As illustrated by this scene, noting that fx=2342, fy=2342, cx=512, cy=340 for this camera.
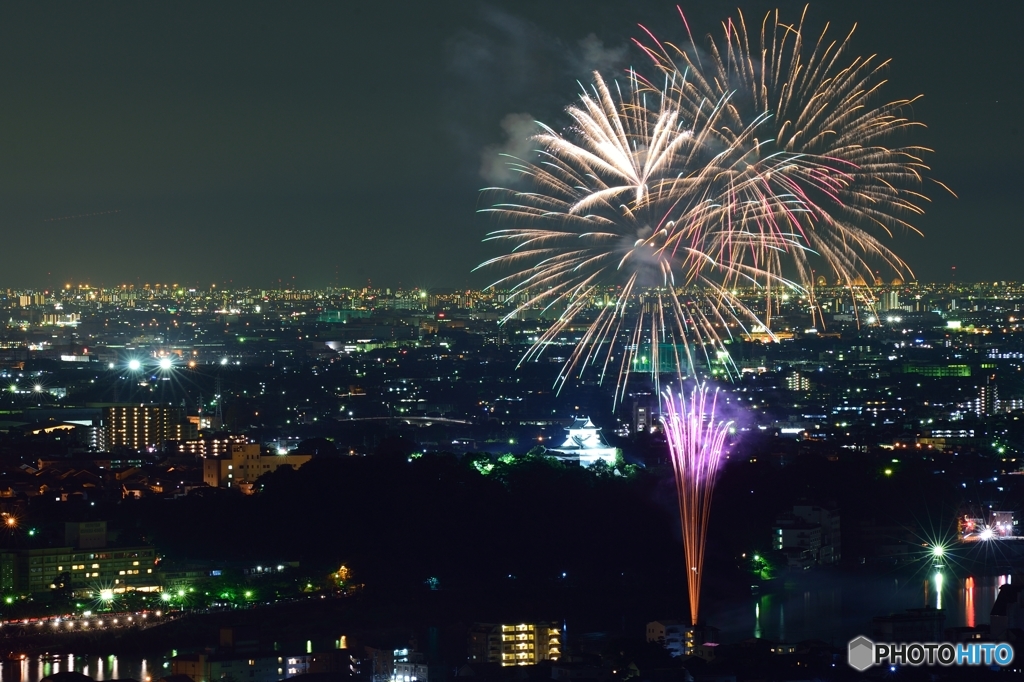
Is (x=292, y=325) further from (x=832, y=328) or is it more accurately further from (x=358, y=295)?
(x=832, y=328)

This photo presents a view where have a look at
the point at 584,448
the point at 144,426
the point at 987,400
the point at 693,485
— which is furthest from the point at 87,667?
the point at 987,400

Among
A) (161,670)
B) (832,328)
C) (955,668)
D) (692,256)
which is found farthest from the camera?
(832,328)

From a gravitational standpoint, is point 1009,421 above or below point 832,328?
below

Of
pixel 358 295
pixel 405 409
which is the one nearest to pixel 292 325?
pixel 358 295

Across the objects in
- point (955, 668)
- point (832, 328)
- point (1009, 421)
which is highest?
point (832, 328)

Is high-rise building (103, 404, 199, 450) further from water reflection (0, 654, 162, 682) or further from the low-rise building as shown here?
water reflection (0, 654, 162, 682)

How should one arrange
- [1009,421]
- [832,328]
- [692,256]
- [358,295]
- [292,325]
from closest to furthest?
[692,256]
[1009,421]
[832,328]
[292,325]
[358,295]

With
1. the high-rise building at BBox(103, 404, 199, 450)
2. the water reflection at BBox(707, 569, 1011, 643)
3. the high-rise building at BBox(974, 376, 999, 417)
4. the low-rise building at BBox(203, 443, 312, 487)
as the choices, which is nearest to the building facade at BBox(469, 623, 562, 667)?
the water reflection at BBox(707, 569, 1011, 643)

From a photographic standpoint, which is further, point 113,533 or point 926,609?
point 113,533
